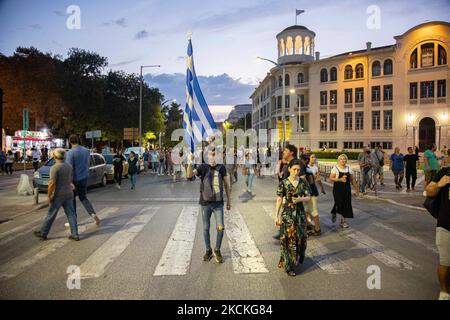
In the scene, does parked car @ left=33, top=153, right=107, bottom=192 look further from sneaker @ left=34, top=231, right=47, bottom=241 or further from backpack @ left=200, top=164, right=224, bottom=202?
backpack @ left=200, top=164, right=224, bottom=202

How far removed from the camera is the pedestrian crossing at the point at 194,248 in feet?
18.9

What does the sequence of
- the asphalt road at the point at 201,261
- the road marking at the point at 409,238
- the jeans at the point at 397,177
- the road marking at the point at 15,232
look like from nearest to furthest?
1. the asphalt road at the point at 201,261
2. the road marking at the point at 409,238
3. the road marking at the point at 15,232
4. the jeans at the point at 397,177

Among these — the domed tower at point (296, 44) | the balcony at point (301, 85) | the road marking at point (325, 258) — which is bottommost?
the road marking at point (325, 258)

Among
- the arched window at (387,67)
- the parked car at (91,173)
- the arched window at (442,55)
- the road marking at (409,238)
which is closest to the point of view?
the road marking at (409,238)

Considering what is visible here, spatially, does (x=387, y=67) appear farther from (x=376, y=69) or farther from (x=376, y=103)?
(x=376, y=103)

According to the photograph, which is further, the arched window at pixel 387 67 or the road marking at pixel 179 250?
the arched window at pixel 387 67

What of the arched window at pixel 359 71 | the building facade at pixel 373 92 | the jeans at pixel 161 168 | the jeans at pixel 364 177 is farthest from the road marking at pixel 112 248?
the arched window at pixel 359 71

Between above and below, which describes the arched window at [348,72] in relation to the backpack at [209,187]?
above

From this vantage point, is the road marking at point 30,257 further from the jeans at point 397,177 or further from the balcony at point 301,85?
the balcony at point 301,85

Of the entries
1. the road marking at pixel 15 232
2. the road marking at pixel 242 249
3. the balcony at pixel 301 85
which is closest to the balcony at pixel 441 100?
the balcony at pixel 301 85

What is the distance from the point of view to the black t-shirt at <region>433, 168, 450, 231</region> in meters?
4.41

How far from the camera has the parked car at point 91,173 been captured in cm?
1451

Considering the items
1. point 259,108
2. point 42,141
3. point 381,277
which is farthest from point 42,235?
point 259,108
